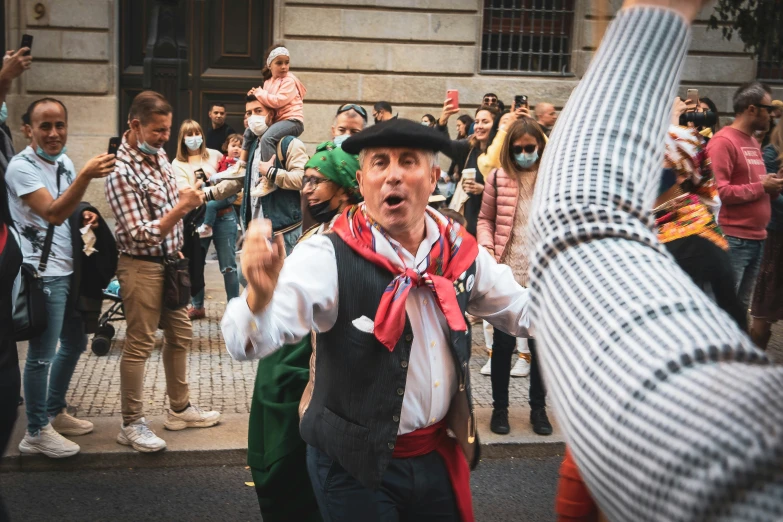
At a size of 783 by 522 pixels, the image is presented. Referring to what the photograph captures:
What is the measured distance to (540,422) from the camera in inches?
235

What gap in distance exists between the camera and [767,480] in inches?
20.9

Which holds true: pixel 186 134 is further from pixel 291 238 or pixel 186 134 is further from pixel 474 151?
pixel 474 151

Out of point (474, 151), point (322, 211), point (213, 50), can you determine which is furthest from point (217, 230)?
point (213, 50)

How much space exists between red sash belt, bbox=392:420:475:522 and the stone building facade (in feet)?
39.5

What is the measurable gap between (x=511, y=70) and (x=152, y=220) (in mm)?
11027

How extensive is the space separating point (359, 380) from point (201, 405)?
3.85 metres

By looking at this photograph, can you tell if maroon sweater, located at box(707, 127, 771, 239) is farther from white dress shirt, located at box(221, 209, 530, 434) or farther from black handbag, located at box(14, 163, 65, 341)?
black handbag, located at box(14, 163, 65, 341)

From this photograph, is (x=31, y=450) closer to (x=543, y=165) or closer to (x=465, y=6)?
(x=543, y=165)

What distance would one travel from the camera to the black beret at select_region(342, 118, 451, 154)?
9.32ft

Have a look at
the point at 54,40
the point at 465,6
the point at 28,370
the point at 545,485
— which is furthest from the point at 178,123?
the point at 465,6

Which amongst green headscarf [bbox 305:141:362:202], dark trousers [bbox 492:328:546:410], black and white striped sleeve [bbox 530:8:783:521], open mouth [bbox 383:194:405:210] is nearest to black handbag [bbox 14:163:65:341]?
green headscarf [bbox 305:141:362:202]

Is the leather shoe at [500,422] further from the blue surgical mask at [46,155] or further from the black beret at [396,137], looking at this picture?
the black beret at [396,137]

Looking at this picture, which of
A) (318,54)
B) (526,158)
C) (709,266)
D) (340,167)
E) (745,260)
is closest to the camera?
(340,167)

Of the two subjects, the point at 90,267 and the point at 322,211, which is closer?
the point at 322,211
